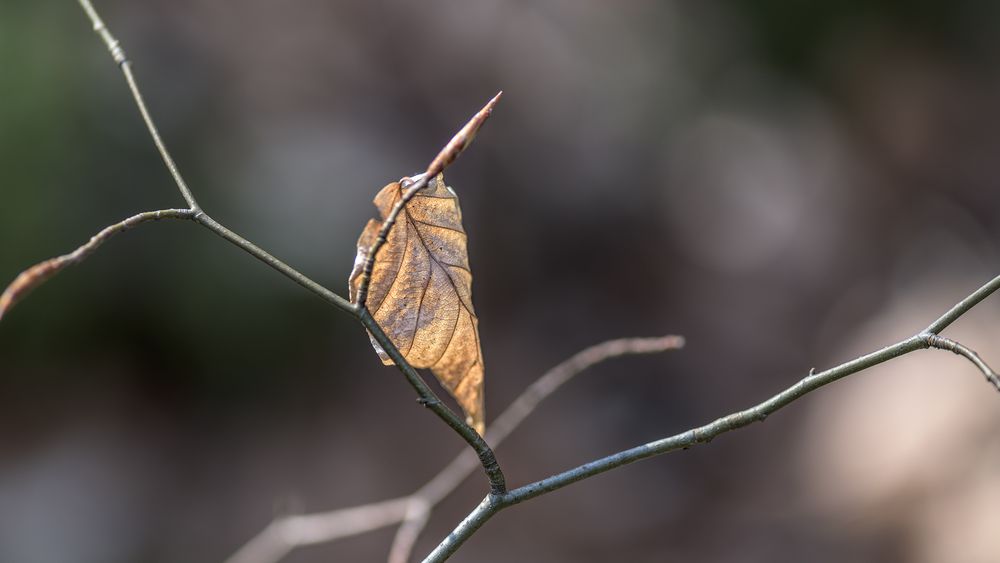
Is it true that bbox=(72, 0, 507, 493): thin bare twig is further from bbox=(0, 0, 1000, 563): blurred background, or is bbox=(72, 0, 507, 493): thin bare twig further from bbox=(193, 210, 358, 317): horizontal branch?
bbox=(0, 0, 1000, 563): blurred background

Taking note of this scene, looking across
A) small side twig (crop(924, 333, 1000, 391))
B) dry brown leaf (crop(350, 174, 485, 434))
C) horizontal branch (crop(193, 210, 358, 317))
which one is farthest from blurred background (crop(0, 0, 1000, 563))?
horizontal branch (crop(193, 210, 358, 317))

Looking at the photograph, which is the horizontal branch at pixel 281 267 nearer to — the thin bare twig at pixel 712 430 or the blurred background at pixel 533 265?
the thin bare twig at pixel 712 430

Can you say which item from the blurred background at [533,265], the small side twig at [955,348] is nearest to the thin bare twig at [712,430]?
the small side twig at [955,348]

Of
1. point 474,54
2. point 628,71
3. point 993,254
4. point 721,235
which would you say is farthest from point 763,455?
point 474,54

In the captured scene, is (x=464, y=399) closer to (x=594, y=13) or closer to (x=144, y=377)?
(x=144, y=377)

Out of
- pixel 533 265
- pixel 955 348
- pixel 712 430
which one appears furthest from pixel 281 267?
pixel 533 265

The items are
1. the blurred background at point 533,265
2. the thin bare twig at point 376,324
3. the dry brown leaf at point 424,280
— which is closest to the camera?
the thin bare twig at point 376,324

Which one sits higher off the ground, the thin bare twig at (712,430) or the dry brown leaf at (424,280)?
the dry brown leaf at (424,280)
